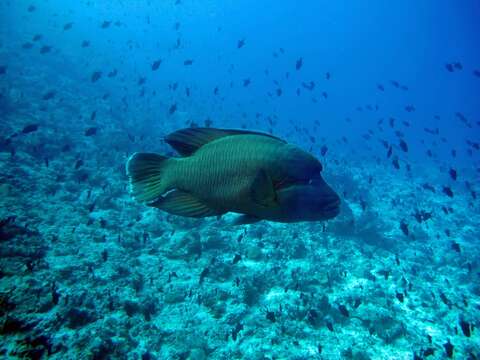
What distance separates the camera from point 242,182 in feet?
6.36

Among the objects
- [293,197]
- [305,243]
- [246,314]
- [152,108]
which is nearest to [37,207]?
[246,314]

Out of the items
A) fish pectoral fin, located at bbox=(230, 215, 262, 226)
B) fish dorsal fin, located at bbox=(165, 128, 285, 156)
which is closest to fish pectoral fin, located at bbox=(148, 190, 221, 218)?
fish pectoral fin, located at bbox=(230, 215, 262, 226)

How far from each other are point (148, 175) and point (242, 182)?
69 centimetres

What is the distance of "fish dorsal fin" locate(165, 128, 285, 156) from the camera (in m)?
2.22

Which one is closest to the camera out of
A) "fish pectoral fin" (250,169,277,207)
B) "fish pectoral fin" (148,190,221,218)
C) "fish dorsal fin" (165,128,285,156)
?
"fish pectoral fin" (250,169,277,207)

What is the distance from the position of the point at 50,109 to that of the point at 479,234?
27260mm

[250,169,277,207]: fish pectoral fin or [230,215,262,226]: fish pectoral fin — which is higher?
[250,169,277,207]: fish pectoral fin

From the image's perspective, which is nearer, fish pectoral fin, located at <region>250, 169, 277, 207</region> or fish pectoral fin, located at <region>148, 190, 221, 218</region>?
fish pectoral fin, located at <region>250, 169, 277, 207</region>

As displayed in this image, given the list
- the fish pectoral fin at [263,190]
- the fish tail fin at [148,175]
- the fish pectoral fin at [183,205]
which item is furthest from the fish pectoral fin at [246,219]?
the fish tail fin at [148,175]

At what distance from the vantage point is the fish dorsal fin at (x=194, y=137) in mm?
2221

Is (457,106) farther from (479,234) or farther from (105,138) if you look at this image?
(105,138)

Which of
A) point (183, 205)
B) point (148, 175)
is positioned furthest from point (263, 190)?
point (148, 175)

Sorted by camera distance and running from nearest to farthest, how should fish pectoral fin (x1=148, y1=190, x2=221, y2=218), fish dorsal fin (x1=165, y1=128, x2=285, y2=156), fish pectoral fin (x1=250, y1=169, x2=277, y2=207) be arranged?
1. fish pectoral fin (x1=250, y1=169, x2=277, y2=207)
2. fish pectoral fin (x1=148, y1=190, x2=221, y2=218)
3. fish dorsal fin (x1=165, y1=128, x2=285, y2=156)

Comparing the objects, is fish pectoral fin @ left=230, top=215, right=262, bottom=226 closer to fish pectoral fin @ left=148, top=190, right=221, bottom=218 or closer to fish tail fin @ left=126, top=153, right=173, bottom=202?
fish pectoral fin @ left=148, top=190, right=221, bottom=218
